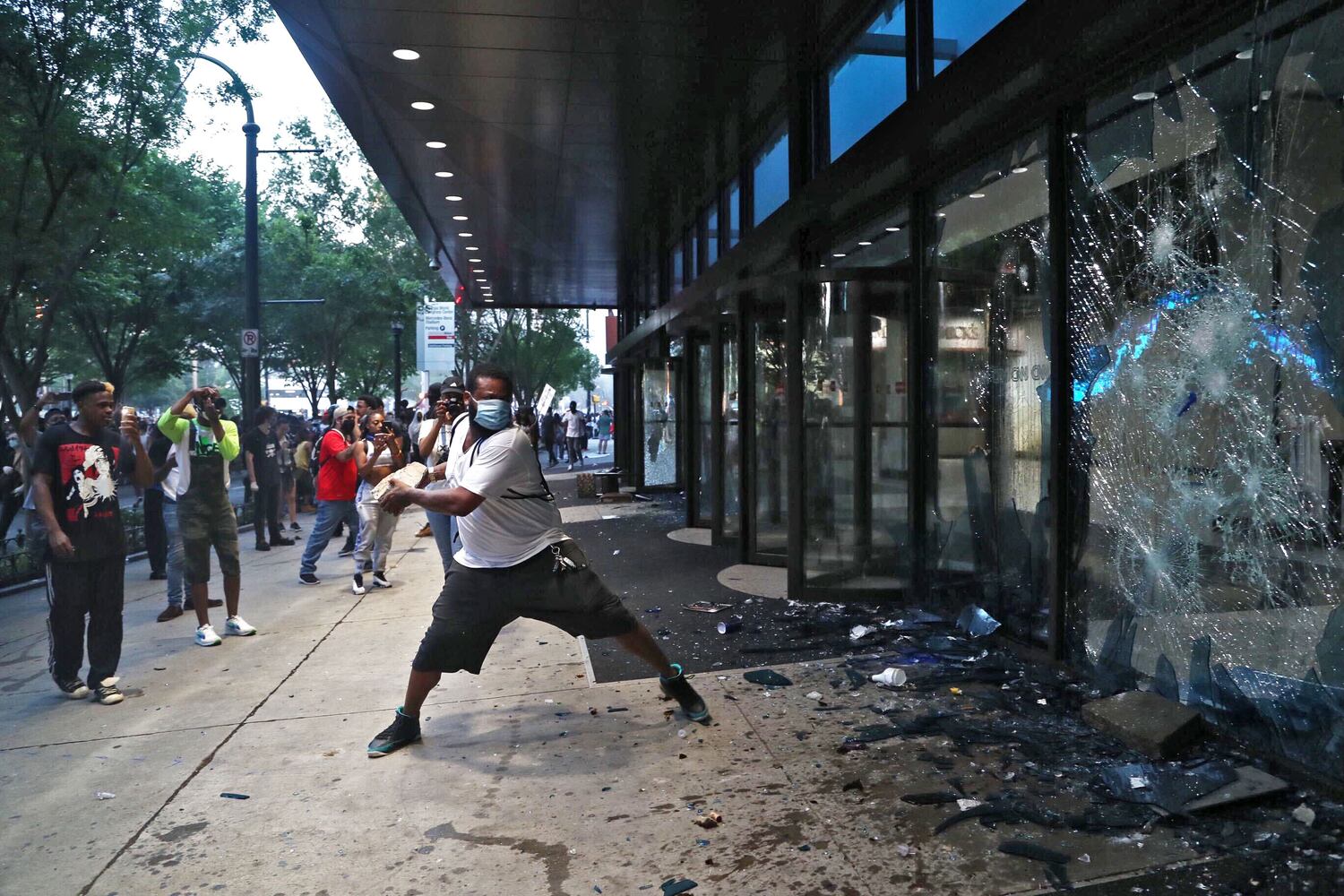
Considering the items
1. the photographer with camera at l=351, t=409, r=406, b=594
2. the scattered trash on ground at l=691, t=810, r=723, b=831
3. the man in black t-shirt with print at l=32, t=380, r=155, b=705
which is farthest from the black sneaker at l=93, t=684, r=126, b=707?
the scattered trash on ground at l=691, t=810, r=723, b=831

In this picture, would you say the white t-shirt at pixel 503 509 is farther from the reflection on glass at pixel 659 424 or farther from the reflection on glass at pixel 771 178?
the reflection on glass at pixel 659 424

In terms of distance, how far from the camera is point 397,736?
4.52 meters

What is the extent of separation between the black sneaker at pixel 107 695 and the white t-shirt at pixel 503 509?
2.46 m

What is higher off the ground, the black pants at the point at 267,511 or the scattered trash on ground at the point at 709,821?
the black pants at the point at 267,511

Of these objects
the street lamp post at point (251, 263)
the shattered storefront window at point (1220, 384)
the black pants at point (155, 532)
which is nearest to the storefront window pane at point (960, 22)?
the shattered storefront window at point (1220, 384)

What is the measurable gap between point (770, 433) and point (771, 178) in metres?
2.63

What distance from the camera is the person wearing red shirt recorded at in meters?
9.48

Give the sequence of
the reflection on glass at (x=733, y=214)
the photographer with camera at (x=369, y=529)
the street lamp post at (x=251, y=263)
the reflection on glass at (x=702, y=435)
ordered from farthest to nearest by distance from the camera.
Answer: the street lamp post at (x=251, y=263)
the reflection on glass at (x=702, y=435)
the reflection on glass at (x=733, y=214)
the photographer with camera at (x=369, y=529)

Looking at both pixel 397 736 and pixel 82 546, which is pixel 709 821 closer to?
pixel 397 736

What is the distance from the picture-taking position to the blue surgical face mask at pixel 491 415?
4.57m

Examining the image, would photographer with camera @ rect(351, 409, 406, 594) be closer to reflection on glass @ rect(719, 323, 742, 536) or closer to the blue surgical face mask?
reflection on glass @ rect(719, 323, 742, 536)

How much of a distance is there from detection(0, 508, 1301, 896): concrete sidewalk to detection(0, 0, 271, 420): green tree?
6.63 metres

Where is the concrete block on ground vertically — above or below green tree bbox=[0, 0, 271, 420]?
below

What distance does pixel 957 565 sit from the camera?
649cm
